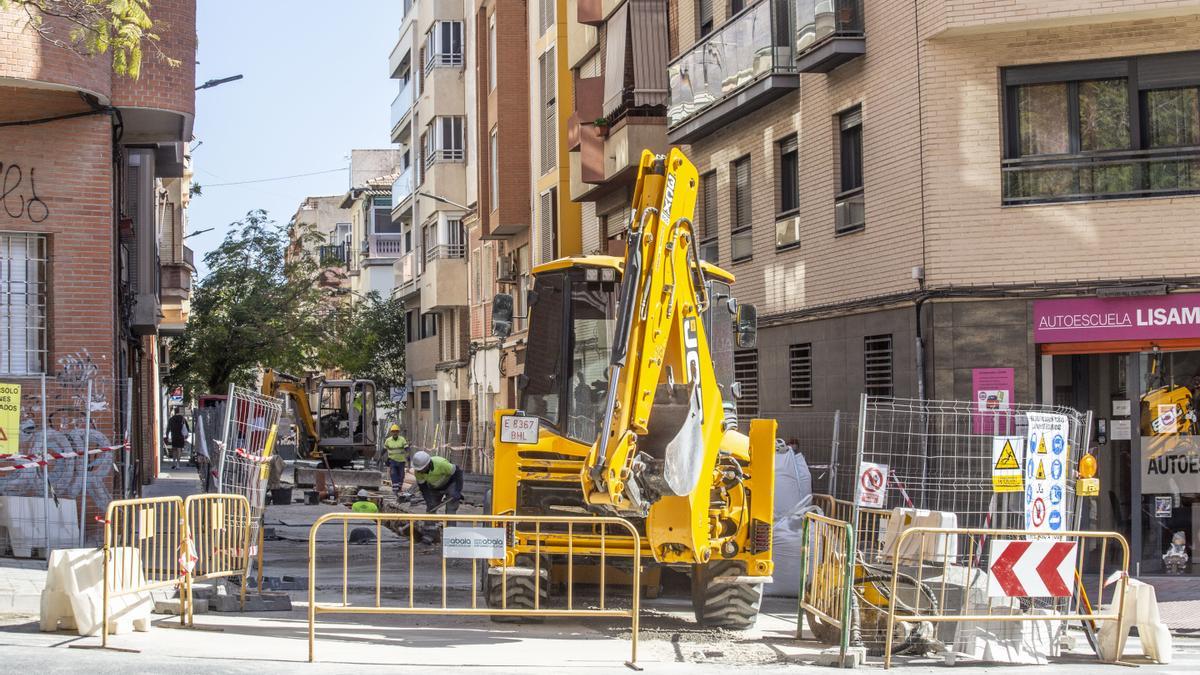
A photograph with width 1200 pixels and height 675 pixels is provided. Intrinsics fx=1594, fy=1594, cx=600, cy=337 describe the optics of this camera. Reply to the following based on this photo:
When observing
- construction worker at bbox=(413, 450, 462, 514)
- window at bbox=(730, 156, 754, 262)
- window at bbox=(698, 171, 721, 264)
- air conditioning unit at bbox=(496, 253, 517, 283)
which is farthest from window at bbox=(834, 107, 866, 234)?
air conditioning unit at bbox=(496, 253, 517, 283)

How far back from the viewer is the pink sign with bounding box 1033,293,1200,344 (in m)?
18.1

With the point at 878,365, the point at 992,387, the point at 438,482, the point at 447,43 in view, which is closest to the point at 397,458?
the point at 438,482

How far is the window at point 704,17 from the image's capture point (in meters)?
26.9

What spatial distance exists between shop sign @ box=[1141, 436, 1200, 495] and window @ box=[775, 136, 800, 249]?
648 centimetres

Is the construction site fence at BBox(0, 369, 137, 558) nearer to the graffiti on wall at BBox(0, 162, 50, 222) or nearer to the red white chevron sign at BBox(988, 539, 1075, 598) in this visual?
the graffiti on wall at BBox(0, 162, 50, 222)

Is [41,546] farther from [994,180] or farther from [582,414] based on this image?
[994,180]

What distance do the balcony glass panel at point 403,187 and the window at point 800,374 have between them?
123 ft

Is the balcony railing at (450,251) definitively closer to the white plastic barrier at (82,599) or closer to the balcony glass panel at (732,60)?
the balcony glass panel at (732,60)

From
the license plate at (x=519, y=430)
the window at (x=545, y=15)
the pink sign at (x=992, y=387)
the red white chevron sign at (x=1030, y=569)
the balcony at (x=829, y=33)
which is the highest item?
the window at (x=545, y=15)

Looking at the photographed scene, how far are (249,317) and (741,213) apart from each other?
27139 mm

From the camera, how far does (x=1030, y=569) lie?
12094mm

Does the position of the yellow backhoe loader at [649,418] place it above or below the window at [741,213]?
below

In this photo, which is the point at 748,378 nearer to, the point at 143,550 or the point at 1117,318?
the point at 1117,318

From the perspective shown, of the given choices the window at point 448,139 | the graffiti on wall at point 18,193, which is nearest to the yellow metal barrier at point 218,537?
the graffiti on wall at point 18,193
